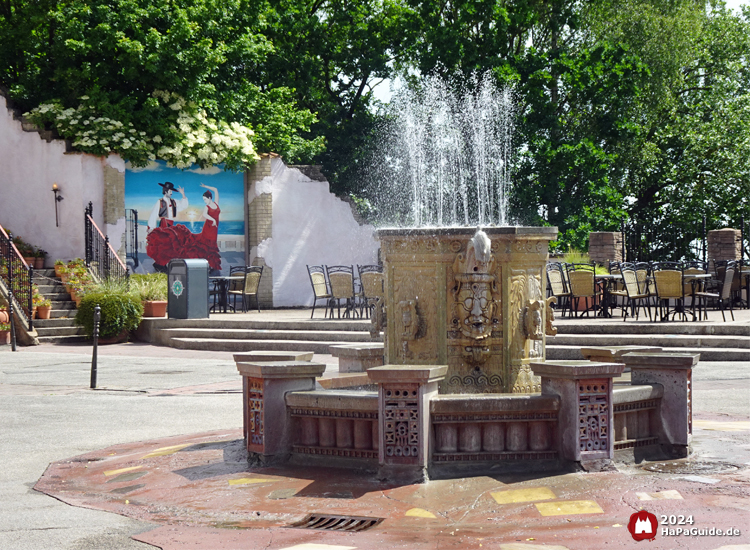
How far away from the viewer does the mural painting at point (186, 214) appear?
2395cm

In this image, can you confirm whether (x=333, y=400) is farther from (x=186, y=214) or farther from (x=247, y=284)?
(x=186, y=214)

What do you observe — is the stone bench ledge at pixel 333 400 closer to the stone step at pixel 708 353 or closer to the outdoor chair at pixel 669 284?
the stone step at pixel 708 353

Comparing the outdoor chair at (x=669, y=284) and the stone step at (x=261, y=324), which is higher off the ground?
the outdoor chair at (x=669, y=284)

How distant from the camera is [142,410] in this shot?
423 inches

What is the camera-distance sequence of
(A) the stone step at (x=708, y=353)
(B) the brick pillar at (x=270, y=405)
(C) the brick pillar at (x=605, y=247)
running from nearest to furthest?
(B) the brick pillar at (x=270, y=405)
(A) the stone step at (x=708, y=353)
(C) the brick pillar at (x=605, y=247)

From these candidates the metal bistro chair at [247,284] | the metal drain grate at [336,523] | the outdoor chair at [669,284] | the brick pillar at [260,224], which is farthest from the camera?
the brick pillar at [260,224]

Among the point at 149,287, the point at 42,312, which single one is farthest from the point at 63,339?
the point at 149,287

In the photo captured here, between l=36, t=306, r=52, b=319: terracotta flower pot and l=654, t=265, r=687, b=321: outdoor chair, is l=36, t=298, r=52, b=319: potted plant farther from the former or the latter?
l=654, t=265, r=687, b=321: outdoor chair

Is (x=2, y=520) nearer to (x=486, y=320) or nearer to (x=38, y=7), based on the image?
(x=486, y=320)

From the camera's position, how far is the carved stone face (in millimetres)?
8008

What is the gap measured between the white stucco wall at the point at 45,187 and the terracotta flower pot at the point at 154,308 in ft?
11.1

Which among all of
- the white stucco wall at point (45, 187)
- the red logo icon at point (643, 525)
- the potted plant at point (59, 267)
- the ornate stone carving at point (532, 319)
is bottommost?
the red logo icon at point (643, 525)

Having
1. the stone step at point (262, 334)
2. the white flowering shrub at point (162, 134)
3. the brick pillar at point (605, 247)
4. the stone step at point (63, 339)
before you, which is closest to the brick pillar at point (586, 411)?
the stone step at point (262, 334)

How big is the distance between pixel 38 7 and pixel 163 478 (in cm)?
2039
